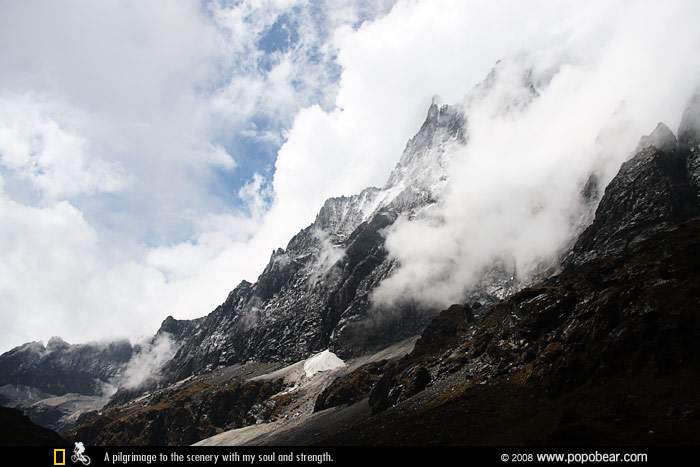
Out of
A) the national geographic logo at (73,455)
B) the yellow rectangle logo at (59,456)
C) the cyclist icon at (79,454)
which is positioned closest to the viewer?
the yellow rectangle logo at (59,456)

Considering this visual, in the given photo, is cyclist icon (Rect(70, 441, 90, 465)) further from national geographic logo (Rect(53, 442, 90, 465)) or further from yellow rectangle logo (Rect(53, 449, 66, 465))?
yellow rectangle logo (Rect(53, 449, 66, 465))

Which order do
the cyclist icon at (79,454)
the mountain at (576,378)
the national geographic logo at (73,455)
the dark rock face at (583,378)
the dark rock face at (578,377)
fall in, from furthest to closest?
the cyclist icon at (79,454) < the national geographic logo at (73,455) < the dark rock face at (578,377) < the mountain at (576,378) < the dark rock face at (583,378)

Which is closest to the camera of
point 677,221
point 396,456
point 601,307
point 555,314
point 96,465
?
point 396,456

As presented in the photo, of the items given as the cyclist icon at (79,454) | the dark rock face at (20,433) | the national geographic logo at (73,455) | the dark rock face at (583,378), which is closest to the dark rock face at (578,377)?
the dark rock face at (583,378)

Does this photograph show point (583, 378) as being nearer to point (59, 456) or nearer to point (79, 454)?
point (79, 454)

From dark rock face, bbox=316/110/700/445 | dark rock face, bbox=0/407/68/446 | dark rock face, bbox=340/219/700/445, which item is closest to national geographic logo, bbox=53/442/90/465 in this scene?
dark rock face, bbox=0/407/68/446

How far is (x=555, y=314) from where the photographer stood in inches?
3967

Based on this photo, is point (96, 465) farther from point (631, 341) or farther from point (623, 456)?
point (631, 341)

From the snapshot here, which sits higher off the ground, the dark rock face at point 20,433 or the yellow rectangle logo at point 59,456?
the dark rock face at point 20,433

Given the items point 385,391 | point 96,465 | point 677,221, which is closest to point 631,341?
point 385,391

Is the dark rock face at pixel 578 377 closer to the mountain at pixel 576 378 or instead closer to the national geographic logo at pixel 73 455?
the mountain at pixel 576 378

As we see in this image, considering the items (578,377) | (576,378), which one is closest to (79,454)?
(576,378)

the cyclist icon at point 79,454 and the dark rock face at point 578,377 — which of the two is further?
the cyclist icon at point 79,454

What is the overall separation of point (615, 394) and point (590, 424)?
31.4 ft
